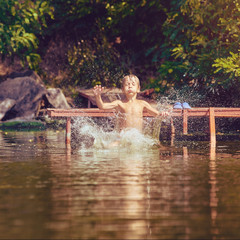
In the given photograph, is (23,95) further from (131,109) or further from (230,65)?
(131,109)

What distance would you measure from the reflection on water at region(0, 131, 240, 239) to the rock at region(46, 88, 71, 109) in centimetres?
1703

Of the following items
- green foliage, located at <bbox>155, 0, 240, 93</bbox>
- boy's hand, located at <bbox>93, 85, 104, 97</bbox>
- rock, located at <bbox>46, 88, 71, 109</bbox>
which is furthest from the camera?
rock, located at <bbox>46, 88, 71, 109</bbox>

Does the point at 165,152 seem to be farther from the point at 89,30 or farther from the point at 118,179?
the point at 89,30

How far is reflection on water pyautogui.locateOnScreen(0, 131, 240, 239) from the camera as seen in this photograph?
511 centimetres

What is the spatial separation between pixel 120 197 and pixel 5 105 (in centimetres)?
2183

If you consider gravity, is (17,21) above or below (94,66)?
above

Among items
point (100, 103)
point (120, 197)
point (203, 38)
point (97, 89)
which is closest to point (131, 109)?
point (100, 103)

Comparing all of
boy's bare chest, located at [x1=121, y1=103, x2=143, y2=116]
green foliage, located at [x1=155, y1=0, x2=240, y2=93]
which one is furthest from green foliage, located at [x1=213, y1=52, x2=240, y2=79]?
boy's bare chest, located at [x1=121, y1=103, x2=143, y2=116]

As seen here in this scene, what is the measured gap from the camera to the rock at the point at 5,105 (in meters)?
27.5

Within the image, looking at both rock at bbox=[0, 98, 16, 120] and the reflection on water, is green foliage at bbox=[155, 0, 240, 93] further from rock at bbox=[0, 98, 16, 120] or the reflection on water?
the reflection on water

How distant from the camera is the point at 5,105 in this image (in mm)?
27844

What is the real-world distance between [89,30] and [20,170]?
26532 millimetres

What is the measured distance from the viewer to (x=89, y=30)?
3541 cm

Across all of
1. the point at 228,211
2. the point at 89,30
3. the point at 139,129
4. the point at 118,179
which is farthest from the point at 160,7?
the point at 228,211
